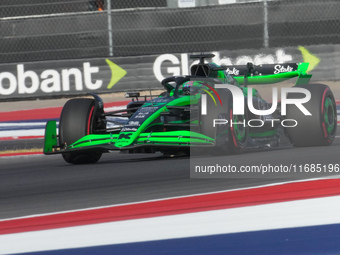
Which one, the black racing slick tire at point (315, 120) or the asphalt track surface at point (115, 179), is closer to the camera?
the asphalt track surface at point (115, 179)

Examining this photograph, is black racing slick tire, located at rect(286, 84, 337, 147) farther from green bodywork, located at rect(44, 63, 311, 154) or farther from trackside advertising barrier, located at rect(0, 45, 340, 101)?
trackside advertising barrier, located at rect(0, 45, 340, 101)

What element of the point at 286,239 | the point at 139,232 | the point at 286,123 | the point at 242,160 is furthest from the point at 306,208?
the point at 286,123

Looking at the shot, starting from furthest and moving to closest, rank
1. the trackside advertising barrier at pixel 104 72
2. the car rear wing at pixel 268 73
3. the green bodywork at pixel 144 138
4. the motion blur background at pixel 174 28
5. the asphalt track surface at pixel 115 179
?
the motion blur background at pixel 174 28, the trackside advertising barrier at pixel 104 72, the car rear wing at pixel 268 73, the green bodywork at pixel 144 138, the asphalt track surface at pixel 115 179

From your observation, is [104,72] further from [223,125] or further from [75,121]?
[223,125]

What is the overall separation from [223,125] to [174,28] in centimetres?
755

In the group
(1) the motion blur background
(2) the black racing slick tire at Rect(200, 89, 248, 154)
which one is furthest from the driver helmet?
(1) the motion blur background

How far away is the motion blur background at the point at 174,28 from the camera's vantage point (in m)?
13.9

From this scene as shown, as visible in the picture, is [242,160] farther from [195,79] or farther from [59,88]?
[59,88]

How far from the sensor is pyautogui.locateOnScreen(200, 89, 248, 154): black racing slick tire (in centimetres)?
662

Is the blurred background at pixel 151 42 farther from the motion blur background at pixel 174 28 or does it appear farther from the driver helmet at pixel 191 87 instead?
the driver helmet at pixel 191 87

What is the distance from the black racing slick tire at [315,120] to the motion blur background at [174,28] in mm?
6420

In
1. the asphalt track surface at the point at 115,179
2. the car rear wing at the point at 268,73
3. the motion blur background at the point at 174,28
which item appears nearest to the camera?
the asphalt track surface at the point at 115,179

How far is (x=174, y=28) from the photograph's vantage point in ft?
45.8

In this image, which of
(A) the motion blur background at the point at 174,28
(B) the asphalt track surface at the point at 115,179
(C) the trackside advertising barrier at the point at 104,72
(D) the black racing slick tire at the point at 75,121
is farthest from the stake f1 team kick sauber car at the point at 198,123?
(A) the motion blur background at the point at 174,28
